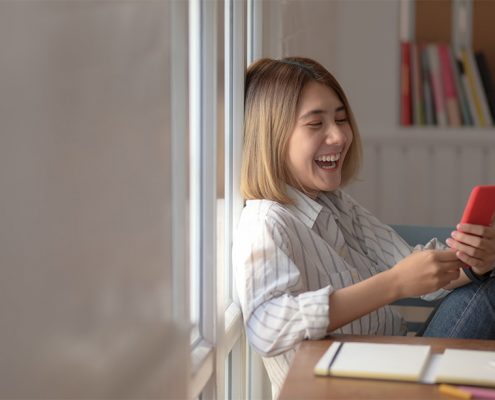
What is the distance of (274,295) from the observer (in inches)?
56.6

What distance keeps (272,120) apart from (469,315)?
49 centimetres

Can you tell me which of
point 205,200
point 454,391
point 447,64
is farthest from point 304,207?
point 447,64

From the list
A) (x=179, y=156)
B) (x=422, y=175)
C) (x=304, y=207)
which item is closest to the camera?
(x=179, y=156)

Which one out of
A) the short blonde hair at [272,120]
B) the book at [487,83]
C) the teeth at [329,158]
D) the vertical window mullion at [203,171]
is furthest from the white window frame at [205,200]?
the book at [487,83]

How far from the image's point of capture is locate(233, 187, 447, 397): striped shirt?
139 cm

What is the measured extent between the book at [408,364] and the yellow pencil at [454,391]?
2cm

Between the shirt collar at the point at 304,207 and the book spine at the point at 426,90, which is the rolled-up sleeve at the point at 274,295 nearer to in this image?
the shirt collar at the point at 304,207

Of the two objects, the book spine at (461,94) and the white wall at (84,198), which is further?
the book spine at (461,94)

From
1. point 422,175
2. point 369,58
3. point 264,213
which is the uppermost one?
point 369,58

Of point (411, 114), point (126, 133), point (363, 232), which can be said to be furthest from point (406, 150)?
point (126, 133)

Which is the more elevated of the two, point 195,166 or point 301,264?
point 195,166

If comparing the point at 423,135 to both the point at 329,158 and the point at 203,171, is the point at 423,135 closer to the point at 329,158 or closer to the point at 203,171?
the point at 329,158

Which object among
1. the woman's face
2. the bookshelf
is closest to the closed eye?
the woman's face

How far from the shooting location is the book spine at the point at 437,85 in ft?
11.5
